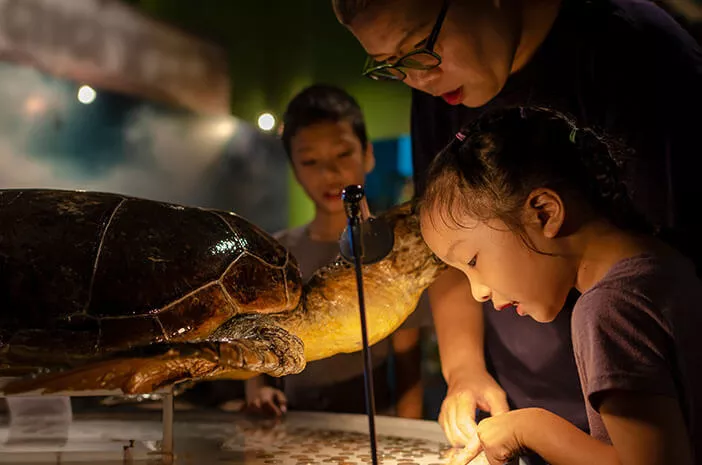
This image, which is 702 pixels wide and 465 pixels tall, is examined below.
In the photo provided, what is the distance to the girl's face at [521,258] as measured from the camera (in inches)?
35.1

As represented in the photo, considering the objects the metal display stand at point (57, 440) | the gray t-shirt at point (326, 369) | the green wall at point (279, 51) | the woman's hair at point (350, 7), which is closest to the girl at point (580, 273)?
the woman's hair at point (350, 7)

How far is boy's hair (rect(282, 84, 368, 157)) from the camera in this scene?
1895mm

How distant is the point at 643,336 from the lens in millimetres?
777

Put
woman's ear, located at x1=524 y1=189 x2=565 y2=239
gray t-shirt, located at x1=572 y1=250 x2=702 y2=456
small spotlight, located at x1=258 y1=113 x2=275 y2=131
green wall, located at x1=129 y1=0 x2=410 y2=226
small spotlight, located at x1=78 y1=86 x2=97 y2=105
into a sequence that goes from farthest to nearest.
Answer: small spotlight, located at x1=258 y1=113 x2=275 y2=131
green wall, located at x1=129 y1=0 x2=410 y2=226
small spotlight, located at x1=78 y1=86 x2=97 y2=105
woman's ear, located at x1=524 y1=189 x2=565 y2=239
gray t-shirt, located at x1=572 y1=250 x2=702 y2=456

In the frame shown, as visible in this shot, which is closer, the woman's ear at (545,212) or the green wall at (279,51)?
the woman's ear at (545,212)

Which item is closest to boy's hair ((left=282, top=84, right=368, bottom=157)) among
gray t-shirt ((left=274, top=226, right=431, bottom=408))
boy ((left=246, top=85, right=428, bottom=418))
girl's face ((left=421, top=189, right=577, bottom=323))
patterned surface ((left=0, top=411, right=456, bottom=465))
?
boy ((left=246, top=85, right=428, bottom=418))

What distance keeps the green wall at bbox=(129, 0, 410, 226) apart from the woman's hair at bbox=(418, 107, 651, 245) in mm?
1536

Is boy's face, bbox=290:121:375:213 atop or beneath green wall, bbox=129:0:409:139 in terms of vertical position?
beneath

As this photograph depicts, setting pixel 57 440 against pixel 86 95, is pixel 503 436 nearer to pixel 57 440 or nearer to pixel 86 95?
pixel 57 440

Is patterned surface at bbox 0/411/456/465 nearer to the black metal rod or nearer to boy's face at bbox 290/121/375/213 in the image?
the black metal rod

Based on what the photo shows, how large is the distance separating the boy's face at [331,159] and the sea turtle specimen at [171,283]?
52cm

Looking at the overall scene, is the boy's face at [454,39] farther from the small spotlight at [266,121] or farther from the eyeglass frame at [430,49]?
the small spotlight at [266,121]

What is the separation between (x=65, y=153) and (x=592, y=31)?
182 cm

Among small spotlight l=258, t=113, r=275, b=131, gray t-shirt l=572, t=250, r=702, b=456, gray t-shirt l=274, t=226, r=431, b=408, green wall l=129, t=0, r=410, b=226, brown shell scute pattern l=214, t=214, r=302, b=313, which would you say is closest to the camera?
gray t-shirt l=572, t=250, r=702, b=456
